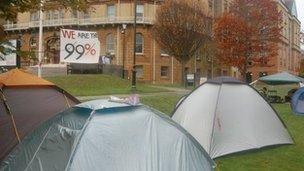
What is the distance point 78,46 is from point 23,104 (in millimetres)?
10439

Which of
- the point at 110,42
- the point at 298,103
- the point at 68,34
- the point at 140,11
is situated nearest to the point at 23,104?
the point at 68,34

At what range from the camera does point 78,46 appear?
2073 cm

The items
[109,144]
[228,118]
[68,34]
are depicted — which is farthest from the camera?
[68,34]

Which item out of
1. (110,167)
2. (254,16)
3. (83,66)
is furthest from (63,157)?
(254,16)

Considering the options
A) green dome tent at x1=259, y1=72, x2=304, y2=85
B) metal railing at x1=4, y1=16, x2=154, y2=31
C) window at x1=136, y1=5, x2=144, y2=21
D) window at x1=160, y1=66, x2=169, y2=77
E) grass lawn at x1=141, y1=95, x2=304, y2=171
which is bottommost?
grass lawn at x1=141, y1=95, x2=304, y2=171

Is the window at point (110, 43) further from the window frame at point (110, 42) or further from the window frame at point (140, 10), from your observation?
the window frame at point (140, 10)

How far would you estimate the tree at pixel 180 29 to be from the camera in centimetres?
4166

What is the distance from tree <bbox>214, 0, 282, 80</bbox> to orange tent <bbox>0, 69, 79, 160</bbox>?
110ft

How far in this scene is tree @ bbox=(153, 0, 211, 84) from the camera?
4166cm

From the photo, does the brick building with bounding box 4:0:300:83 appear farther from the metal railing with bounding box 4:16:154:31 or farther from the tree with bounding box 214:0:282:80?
the tree with bounding box 214:0:282:80

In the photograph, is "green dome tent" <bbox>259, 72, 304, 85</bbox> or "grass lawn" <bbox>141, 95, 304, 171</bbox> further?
"green dome tent" <bbox>259, 72, 304, 85</bbox>

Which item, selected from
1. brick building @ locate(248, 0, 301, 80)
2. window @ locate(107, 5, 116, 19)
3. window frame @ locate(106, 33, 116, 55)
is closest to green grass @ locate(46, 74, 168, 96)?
window frame @ locate(106, 33, 116, 55)

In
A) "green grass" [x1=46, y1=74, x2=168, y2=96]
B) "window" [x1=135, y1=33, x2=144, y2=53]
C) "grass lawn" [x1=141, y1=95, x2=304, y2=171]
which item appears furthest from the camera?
"window" [x1=135, y1=33, x2=144, y2=53]

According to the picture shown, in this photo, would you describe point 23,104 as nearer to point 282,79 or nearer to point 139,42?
point 282,79
